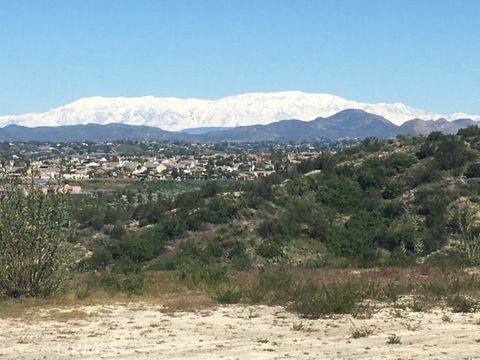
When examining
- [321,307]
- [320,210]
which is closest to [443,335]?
[321,307]

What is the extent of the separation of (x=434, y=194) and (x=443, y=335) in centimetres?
3090

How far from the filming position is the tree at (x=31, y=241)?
16812 millimetres

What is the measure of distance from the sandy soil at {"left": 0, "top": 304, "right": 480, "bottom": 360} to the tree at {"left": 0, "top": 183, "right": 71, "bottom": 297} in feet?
6.86

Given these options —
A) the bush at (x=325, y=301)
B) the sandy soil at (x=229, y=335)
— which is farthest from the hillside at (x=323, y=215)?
the sandy soil at (x=229, y=335)

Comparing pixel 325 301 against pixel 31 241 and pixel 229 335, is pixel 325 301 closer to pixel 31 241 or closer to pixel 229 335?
pixel 229 335

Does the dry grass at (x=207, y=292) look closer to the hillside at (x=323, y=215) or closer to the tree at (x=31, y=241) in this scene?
the tree at (x=31, y=241)

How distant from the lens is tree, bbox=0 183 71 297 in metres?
16.8

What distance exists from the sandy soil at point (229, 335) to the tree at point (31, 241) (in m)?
2.09

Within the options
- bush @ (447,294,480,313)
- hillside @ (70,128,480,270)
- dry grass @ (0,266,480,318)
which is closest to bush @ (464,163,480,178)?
hillside @ (70,128,480,270)

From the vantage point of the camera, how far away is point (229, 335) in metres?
12.8

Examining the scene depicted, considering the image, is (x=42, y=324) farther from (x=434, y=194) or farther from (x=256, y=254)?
(x=434, y=194)

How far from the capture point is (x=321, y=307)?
48.4 feet

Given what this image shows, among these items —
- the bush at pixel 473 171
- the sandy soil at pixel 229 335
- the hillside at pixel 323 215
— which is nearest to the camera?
the sandy soil at pixel 229 335

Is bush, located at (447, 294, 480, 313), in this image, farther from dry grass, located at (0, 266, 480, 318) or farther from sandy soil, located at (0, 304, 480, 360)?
sandy soil, located at (0, 304, 480, 360)
